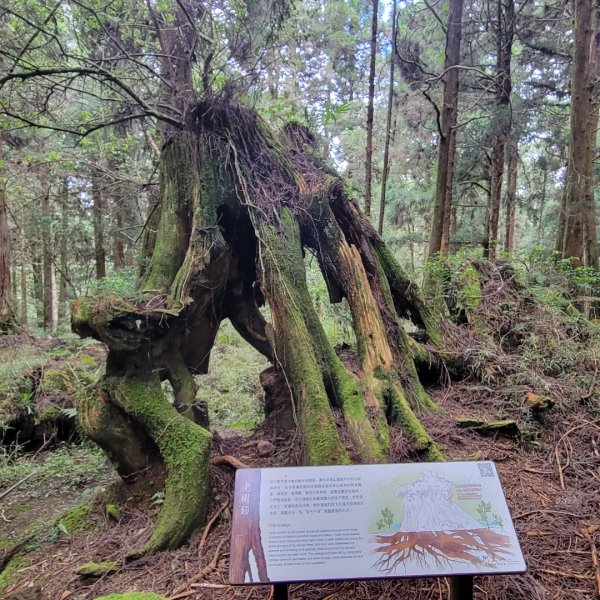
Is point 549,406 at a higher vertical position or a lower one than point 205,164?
lower

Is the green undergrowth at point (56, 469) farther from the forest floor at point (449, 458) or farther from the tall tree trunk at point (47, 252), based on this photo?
the tall tree trunk at point (47, 252)

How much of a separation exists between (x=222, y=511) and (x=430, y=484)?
1.90 m

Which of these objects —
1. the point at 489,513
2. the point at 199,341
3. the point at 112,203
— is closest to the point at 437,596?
the point at 489,513

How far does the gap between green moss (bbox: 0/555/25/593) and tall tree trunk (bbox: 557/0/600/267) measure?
29.4 ft

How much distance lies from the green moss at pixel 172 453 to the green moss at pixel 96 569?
20 centimetres

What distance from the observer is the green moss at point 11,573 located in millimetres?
3141

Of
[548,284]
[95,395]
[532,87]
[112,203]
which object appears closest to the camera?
[95,395]

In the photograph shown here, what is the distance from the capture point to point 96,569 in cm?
294

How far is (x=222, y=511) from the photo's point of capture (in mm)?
3475

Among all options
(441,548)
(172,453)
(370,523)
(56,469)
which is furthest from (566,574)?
(56,469)

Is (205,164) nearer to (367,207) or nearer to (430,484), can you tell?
(430,484)

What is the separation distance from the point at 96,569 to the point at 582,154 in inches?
379

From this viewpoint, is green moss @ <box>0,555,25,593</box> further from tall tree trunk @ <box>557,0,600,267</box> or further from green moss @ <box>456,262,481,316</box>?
tall tree trunk @ <box>557,0,600,267</box>

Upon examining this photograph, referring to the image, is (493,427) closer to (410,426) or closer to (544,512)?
(410,426)
